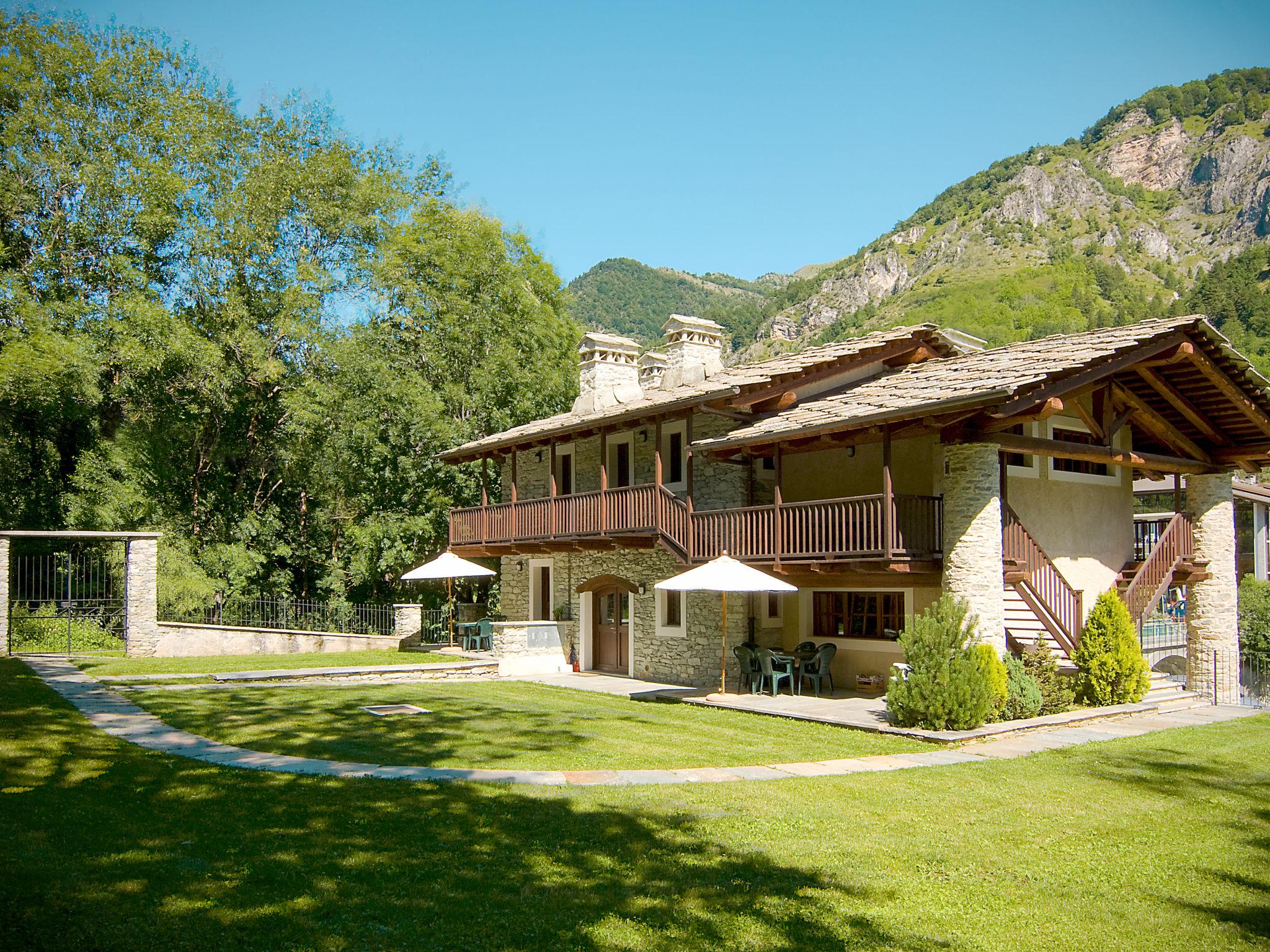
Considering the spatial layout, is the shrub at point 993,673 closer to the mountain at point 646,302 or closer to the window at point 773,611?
the window at point 773,611

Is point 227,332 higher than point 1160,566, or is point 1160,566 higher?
point 227,332

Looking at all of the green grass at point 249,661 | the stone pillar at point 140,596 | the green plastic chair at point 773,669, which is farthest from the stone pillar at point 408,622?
the green plastic chair at point 773,669

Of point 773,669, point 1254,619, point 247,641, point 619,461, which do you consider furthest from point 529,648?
point 1254,619

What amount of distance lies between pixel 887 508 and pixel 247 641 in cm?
1710

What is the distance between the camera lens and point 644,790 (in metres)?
8.77

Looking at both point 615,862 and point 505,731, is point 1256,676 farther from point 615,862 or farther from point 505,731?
point 615,862

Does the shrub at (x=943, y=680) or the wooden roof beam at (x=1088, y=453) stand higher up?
the wooden roof beam at (x=1088, y=453)

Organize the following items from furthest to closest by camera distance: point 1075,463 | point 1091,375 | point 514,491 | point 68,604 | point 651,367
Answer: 1. point 651,367
2. point 514,491
3. point 68,604
4. point 1075,463
5. point 1091,375

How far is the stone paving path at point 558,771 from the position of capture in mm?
9102

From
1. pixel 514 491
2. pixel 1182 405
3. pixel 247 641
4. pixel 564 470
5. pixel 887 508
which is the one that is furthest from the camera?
pixel 514 491

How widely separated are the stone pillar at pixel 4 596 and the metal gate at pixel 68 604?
3.67 feet

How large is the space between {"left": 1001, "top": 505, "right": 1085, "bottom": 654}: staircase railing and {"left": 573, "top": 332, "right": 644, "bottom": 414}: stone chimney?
401 inches

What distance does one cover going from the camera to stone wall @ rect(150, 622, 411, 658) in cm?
2262

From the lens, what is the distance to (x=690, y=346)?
69.9 ft
